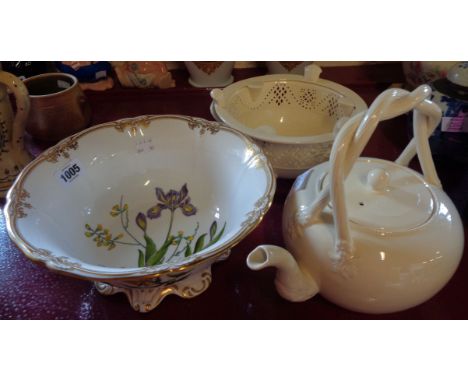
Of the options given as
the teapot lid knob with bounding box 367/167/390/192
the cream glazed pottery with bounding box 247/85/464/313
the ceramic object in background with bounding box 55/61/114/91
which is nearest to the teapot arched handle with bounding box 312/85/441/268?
the cream glazed pottery with bounding box 247/85/464/313

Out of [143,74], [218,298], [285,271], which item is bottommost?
[218,298]

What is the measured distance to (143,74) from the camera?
1346 mm

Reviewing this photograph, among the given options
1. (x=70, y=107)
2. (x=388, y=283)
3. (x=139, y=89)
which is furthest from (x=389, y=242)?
(x=139, y=89)

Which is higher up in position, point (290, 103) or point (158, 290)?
point (290, 103)

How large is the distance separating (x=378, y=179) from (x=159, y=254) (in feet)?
1.55

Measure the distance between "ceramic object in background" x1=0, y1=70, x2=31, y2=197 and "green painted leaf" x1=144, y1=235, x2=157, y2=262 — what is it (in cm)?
43

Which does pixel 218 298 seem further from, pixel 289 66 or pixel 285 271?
pixel 289 66

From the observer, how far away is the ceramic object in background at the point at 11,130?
88 centimetres

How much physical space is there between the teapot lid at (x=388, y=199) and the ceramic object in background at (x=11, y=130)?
74 centimetres

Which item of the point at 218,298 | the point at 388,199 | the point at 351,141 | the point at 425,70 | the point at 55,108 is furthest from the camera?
the point at 425,70

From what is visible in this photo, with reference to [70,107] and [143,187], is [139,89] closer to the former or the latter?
[70,107]

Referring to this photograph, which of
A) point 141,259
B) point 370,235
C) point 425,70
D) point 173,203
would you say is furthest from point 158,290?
point 425,70

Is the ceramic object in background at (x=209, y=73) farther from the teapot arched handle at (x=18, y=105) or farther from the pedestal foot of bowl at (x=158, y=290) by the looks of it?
the pedestal foot of bowl at (x=158, y=290)

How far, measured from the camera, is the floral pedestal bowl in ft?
2.23
